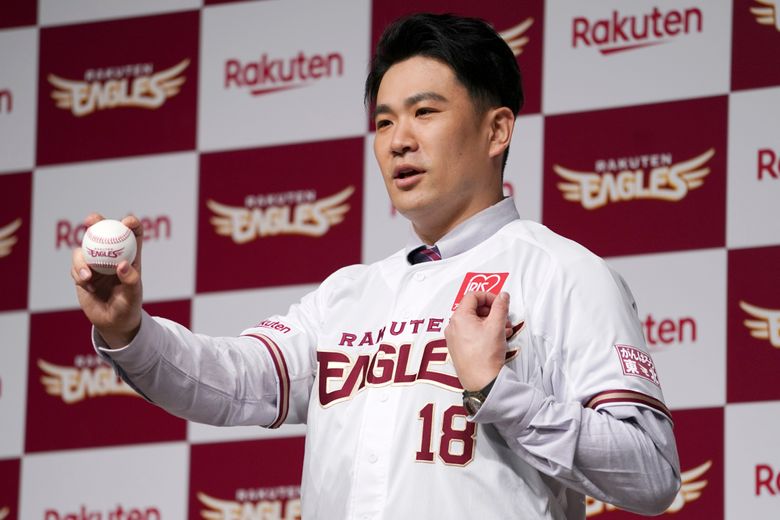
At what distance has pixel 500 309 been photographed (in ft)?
6.95

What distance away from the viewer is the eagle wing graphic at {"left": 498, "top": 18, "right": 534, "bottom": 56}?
375cm

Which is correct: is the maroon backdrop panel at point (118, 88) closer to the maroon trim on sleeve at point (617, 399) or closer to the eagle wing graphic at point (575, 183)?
the eagle wing graphic at point (575, 183)

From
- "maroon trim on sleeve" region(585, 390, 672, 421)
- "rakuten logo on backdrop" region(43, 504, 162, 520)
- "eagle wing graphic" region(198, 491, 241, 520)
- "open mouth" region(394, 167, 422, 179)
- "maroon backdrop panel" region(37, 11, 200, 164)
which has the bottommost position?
"rakuten logo on backdrop" region(43, 504, 162, 520)

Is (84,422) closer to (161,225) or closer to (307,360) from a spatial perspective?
(161,225)

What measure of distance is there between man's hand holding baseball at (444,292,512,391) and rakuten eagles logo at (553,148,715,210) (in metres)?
1.46

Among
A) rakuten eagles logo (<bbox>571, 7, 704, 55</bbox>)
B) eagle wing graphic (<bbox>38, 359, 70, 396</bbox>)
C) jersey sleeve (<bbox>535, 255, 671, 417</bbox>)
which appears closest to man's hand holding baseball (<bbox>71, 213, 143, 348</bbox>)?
jersey sleeve (<bbox>535, 255, 671, 417</bbox>)

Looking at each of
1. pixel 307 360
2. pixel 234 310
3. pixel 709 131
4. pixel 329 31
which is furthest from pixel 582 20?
pixel 307 360

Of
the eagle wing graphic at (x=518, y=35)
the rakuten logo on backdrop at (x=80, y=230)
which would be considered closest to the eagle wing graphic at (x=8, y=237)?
the rakuten logo on backdrop at (x=80, y=230)

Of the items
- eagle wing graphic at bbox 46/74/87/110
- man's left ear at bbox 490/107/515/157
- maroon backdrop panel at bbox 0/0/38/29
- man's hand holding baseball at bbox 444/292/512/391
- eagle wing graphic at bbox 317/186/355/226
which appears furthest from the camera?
maroon backdrop panel at bbox 0/0/38/29

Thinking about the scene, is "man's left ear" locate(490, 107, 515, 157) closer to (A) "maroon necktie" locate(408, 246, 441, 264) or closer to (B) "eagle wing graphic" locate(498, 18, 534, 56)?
(A) "maroon necktie" locate(408, 246, 441, 264)

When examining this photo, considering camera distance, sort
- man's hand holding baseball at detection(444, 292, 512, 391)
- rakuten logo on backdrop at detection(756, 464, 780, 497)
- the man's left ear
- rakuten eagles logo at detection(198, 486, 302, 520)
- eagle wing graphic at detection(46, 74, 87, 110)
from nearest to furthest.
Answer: man's hand holding baseball at detection(444, 292, 512, 391) < the man's left ear < rakuten logo on backdrop at detection(756, 464, 780, 497) < rakuten eagles logo at detection(198, 486, 302, 520) < eagle wing graphic at detection(46, 74, 87, 110)

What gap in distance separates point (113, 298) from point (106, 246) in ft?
0.31

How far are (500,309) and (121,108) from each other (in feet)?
7.64

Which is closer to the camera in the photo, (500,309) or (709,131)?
(500,309)
